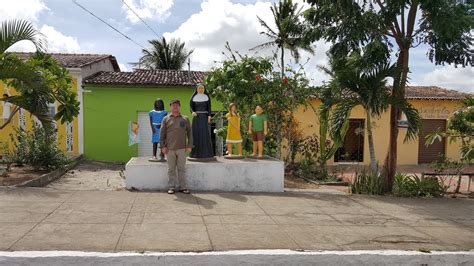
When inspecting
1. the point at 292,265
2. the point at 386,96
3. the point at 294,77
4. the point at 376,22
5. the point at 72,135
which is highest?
the point at 376,22

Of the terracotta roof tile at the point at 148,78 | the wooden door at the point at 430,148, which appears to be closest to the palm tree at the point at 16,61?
the terracotta roof tile at the point at 148,78

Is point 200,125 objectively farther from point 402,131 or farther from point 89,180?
point 402,131

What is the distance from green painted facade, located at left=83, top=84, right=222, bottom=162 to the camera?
15.8 meters

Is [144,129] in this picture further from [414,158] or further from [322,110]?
[414,158]

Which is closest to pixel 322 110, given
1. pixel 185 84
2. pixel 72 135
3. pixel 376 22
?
pixel 376 22

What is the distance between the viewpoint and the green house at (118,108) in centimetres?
1577

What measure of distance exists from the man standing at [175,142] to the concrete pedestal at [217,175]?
45cm

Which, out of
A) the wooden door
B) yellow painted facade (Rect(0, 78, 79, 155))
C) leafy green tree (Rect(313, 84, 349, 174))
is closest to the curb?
yellow painted facade (Rect(0, 78, 79, 155))

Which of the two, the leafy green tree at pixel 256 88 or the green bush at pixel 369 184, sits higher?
the leafy green tree at pixel 256 88

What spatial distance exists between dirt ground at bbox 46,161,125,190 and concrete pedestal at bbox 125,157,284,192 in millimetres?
589

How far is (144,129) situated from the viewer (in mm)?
16312

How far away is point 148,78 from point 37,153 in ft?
22.6

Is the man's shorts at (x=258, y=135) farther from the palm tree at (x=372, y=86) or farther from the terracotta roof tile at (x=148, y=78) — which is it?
the terracotta roof tile at (x=148, y=78)

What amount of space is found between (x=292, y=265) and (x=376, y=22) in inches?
243
